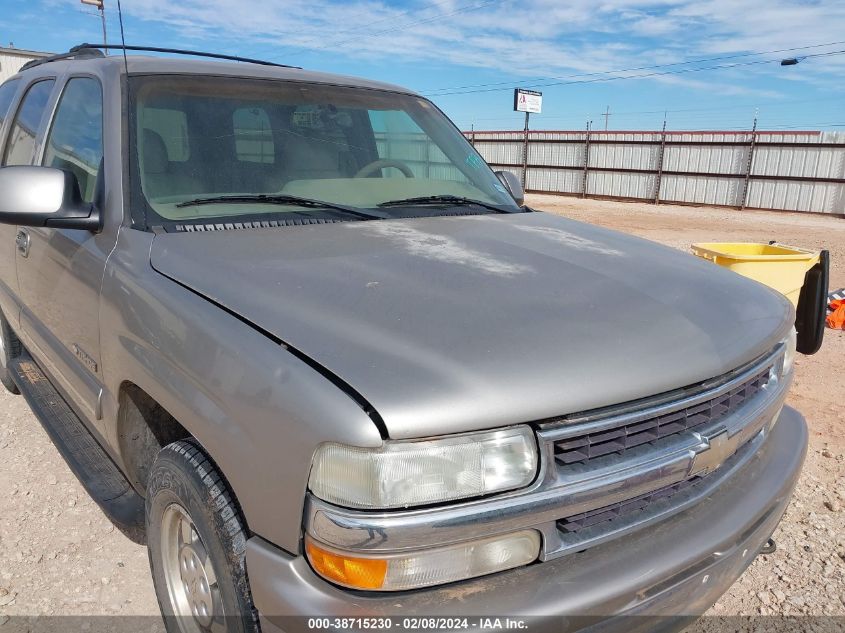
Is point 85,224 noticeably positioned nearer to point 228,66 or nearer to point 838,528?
point 228,66

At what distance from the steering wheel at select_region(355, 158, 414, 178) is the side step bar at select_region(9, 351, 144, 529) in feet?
5.20

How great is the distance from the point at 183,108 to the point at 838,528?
10.8 ft

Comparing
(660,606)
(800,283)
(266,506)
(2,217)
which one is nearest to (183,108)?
(2,217)

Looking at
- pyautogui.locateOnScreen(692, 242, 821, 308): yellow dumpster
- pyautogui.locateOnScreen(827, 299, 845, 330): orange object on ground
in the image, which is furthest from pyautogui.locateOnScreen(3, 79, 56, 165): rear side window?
pyautogui.locateOnScreen(827, 299, 845, 330): orange object on ground

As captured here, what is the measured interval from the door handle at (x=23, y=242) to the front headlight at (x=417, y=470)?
2381mm

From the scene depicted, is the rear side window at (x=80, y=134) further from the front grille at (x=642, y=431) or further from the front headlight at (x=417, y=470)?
the front grille at (x=642, y=431)

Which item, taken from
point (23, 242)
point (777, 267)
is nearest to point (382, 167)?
point (23, 242)

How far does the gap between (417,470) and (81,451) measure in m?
2.06

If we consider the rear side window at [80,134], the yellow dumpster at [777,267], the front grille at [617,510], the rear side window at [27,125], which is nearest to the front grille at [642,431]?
the front grille at [617,510]

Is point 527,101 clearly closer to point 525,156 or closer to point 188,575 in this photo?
point 525,156

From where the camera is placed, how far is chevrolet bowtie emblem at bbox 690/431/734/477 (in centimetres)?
160

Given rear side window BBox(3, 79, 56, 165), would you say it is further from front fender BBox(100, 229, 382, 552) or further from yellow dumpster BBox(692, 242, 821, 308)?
yellow dumpster BBox(692, 242, 821, 308)

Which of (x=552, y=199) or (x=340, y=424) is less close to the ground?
(x=340, y=424)

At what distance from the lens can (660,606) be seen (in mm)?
1551
